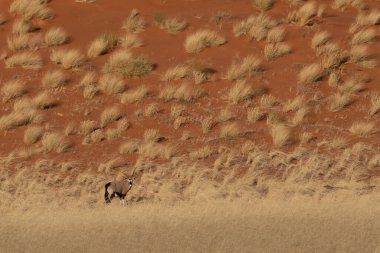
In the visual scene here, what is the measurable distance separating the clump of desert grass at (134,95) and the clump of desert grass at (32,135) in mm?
3050

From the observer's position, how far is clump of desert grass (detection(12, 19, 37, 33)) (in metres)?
28.0

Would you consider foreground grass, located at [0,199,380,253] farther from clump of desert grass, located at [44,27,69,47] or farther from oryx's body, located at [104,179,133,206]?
clump of desert grass, located at [44,27,69,47]

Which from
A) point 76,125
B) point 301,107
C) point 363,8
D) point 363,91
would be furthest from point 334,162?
point 363,8

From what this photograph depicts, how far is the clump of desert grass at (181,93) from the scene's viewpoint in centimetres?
2373

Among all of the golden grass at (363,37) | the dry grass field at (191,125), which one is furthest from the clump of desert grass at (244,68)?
the golden grass at (363,37)

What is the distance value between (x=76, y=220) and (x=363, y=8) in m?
19.3

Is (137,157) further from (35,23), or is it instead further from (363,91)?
(35,23)

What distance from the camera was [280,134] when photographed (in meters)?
21.0

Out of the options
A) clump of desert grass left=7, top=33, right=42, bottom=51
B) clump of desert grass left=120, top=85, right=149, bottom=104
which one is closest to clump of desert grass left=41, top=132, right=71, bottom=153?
clump of desert grass left=120, top=85, right=149, bottom=104

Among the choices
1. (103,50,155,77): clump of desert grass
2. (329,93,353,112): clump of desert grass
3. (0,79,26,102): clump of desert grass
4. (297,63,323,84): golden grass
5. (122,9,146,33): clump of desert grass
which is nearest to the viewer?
(329,93,353,112): clump of desert grass

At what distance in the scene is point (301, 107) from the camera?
22.9m

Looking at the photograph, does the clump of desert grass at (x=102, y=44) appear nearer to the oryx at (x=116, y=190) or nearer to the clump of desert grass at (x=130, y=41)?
the clump of desert grass at (x=130, y=41)

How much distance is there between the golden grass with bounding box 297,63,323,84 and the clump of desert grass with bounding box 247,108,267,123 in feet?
7.79

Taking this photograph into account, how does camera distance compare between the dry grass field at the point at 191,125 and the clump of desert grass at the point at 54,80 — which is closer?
the dry grass field at the point at 191,125
